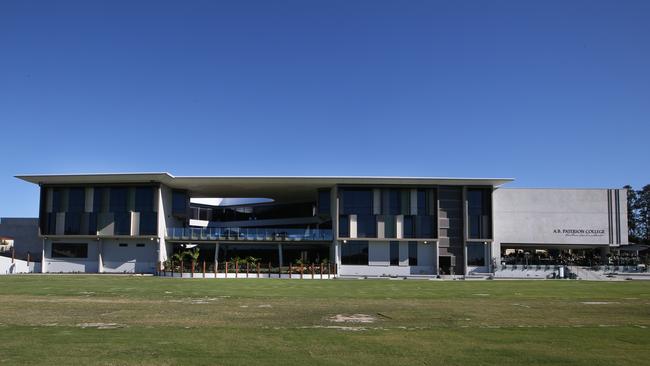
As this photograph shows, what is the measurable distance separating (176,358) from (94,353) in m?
1.47

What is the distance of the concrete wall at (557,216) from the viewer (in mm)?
61250

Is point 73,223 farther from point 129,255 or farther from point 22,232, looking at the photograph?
point 22,232

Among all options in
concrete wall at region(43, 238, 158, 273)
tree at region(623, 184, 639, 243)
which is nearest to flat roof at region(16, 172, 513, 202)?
concrete wall at region(43, 238, 158, 273)

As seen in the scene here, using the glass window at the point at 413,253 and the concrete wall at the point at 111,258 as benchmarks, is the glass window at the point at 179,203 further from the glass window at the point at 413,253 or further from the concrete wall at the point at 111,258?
the glass window at the point at 413,253

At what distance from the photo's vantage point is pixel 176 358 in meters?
9.56

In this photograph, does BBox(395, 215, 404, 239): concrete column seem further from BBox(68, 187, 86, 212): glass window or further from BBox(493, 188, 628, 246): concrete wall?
BBox(68, 187, 86, 212): glass window

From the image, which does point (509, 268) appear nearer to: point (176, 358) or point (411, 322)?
point (411, 322)

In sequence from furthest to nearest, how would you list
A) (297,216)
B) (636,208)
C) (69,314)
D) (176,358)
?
(636,208), (297,216), (69,314), (176,358)

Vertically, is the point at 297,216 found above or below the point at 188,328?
above

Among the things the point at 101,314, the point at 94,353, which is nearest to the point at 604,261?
the point at 101,314

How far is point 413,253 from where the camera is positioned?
57094 millimetres

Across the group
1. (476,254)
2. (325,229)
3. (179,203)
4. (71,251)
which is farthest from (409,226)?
(71,251)

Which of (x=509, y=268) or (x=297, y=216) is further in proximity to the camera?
(x=297, y=216)

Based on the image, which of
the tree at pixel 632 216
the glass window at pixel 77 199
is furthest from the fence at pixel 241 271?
the tree at pixel 632 216
